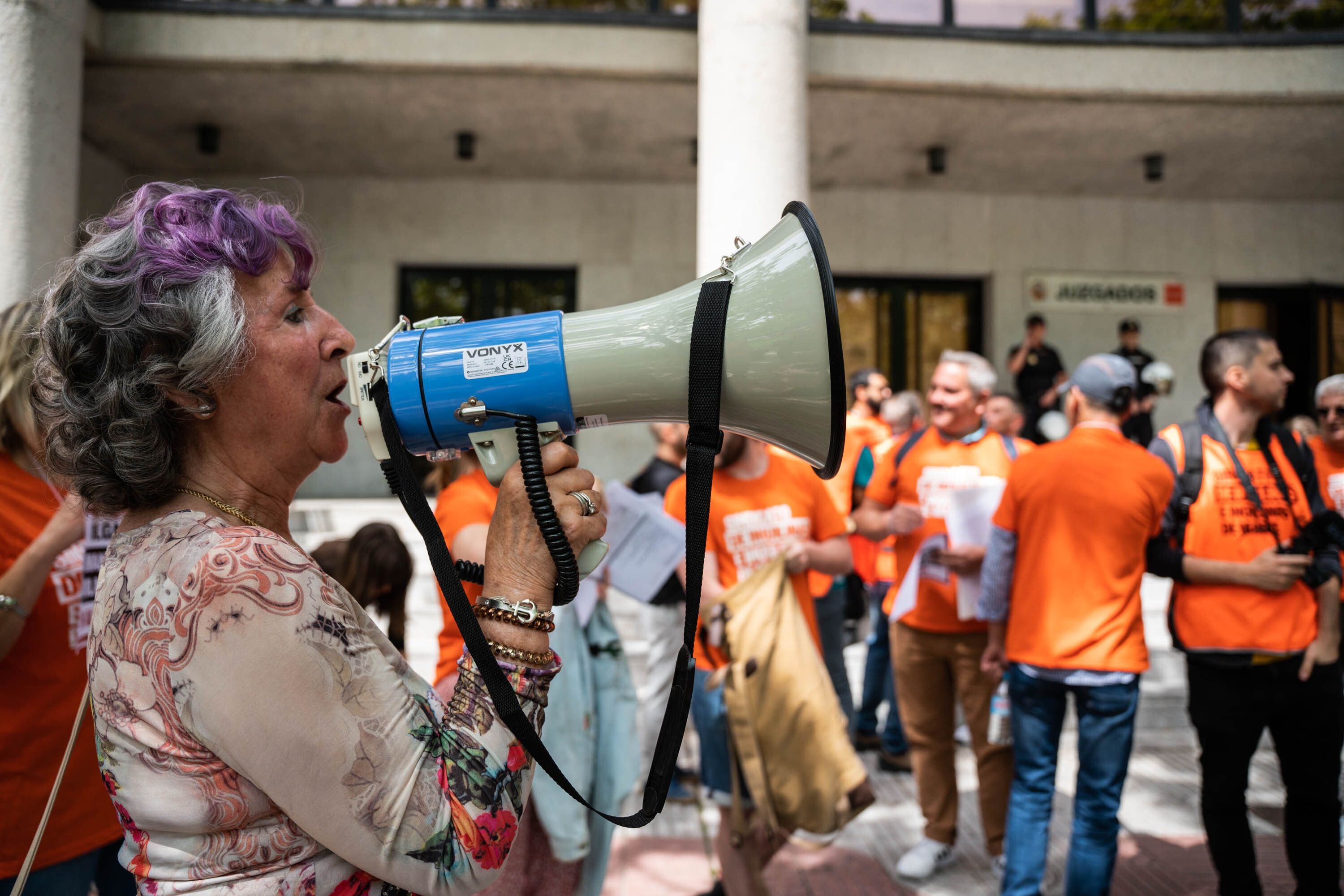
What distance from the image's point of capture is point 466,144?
29.1 ft

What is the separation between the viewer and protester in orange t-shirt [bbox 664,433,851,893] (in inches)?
116

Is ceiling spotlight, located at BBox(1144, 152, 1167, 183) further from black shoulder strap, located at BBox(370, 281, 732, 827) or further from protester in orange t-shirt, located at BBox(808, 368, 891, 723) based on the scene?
black shoulder strap, located at BBox(370, 281, 732, 827)

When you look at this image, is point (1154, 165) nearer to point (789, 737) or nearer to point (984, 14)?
point (984, 14)

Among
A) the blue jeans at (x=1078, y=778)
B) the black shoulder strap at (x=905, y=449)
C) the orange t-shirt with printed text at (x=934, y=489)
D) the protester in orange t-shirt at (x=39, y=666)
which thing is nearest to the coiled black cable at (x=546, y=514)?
the protester in orange t-shirt at (x=39, y=666)

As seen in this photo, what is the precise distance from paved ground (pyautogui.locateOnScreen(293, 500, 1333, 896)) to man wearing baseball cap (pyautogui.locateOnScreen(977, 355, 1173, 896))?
0.55 metres

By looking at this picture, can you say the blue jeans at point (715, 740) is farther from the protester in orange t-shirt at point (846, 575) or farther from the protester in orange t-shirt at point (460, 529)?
the protester in orange t-shirt at point (460, 529)

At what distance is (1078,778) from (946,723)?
2.25ft

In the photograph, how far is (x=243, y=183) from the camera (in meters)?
10.3

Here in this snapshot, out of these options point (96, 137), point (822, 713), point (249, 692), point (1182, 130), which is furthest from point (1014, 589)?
point (96, 137)

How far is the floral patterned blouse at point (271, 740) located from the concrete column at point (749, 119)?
4491 millimetres

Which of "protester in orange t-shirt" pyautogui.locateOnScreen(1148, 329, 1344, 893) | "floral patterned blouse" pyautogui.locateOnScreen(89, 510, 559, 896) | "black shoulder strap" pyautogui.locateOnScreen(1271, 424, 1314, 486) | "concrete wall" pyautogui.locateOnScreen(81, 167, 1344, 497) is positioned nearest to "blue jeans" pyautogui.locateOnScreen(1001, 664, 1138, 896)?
"protester in orange t-shirt" pyautogui.locateOnScreen(1148, 329, 1344, 893)

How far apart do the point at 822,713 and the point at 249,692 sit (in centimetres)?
212

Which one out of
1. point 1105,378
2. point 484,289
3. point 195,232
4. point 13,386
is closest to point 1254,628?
point 1105,378

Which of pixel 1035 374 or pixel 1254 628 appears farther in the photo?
Answer: pixel 1035 374
